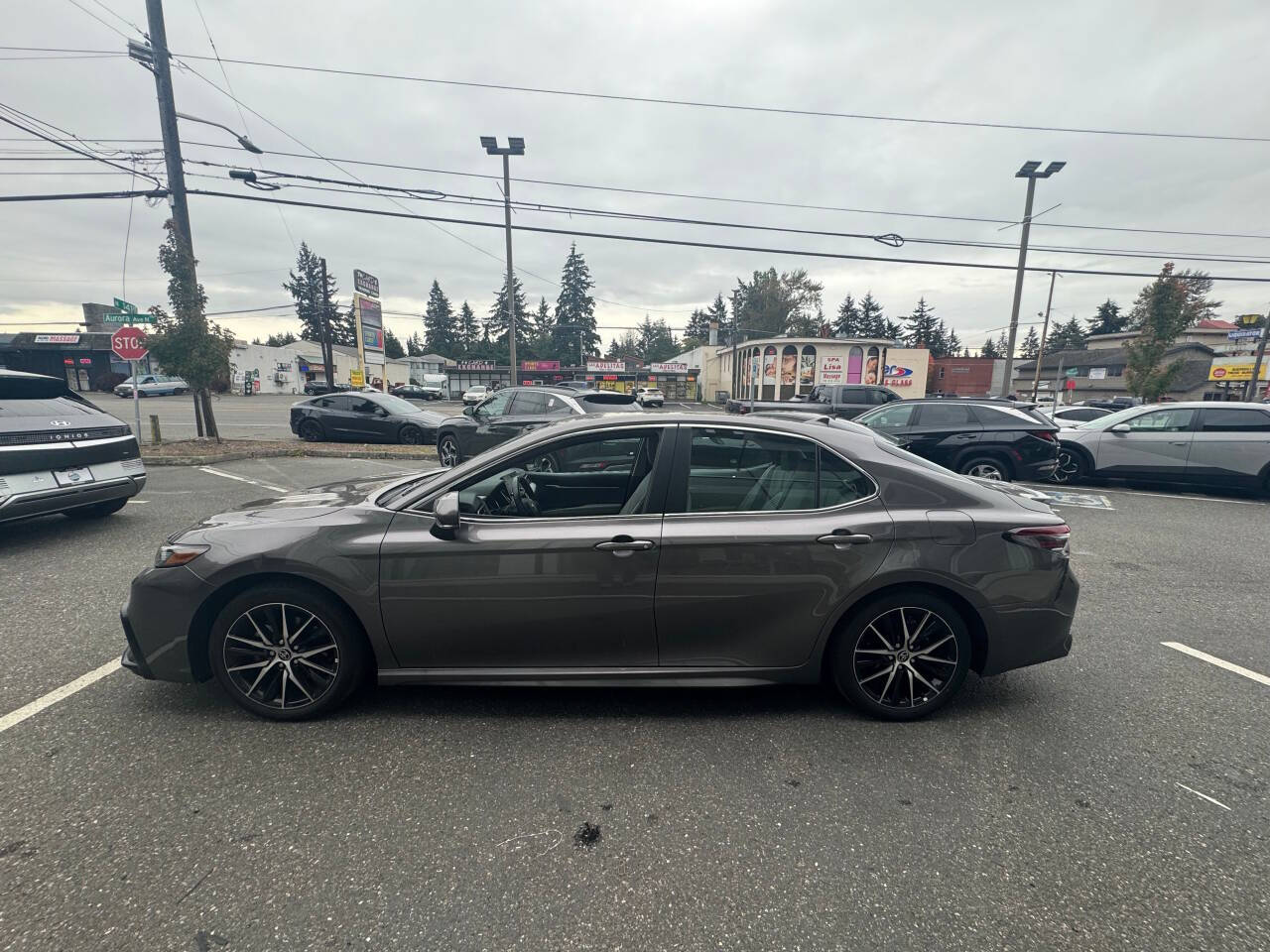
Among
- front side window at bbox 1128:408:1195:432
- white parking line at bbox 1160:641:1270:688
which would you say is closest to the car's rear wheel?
front side window at bbox 1128:408:1195:432

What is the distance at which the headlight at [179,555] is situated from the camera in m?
2.74

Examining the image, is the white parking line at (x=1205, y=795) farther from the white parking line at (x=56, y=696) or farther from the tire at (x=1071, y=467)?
the tire at (x=1071, y=467)

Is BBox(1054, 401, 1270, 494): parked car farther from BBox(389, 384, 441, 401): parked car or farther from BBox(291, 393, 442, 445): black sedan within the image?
BBox(389, 384, 441, 401): parked car

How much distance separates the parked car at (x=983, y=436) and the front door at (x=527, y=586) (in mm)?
7741

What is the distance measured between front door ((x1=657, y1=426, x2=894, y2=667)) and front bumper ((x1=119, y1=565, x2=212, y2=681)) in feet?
7.47

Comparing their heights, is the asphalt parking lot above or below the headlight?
below

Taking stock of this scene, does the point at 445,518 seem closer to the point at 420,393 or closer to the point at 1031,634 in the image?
the point at 1031,634

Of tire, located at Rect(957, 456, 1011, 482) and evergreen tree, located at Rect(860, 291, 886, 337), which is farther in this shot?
evergreen tree, located at Rect(860, 291, 886, 337)

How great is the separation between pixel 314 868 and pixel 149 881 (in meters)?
0.52

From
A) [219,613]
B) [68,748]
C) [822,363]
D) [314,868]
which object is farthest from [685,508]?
[822,363]

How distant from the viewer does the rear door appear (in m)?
8.44

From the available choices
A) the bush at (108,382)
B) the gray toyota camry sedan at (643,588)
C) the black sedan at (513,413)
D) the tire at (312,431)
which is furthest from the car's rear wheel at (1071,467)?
the bush at (108,382)

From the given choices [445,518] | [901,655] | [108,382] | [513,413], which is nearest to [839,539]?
[901,655]

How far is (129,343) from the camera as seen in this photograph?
11.4 meters
